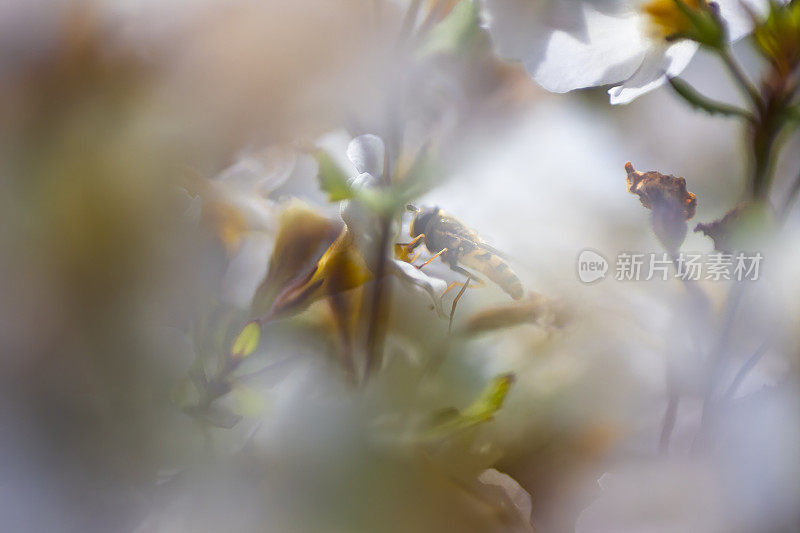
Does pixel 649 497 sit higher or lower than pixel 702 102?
lower

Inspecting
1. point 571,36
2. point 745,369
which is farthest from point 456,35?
point 745,369

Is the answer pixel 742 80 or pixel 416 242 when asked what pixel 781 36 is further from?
pixel 416 242

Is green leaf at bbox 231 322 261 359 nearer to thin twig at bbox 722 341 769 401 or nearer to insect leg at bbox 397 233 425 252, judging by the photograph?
insect leg at bbox 397 233 425 252

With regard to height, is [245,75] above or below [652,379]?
above

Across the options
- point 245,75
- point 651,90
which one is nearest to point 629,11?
point 651,90

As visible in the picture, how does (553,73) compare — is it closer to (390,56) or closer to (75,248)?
(390,56)

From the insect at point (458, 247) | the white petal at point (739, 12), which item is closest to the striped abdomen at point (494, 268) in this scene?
the insect at point (458, 247)

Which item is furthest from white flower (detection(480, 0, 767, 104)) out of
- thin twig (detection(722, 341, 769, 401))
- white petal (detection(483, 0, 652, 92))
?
thin twig (detection(722, 341, 769, 401))
